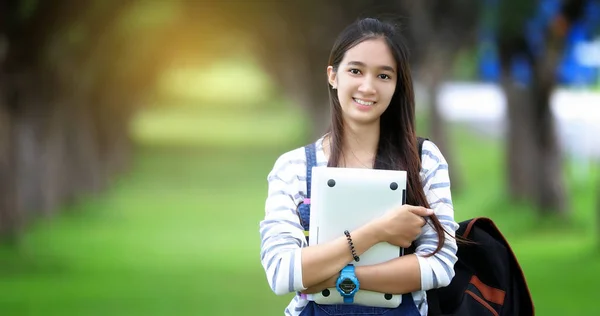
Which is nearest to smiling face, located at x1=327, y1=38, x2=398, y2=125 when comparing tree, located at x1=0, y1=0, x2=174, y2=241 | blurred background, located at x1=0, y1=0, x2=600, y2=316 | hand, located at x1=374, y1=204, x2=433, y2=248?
hand, located at x1=374, y1=204, x2=433, y2=248

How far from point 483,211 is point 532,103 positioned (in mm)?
3920

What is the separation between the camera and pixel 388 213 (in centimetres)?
349

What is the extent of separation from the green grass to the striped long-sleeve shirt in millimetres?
9315

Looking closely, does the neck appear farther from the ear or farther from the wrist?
the wrist

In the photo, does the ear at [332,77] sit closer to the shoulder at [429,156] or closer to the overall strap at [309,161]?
the overall strap at [309,161]

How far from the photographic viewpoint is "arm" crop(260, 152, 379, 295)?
3.48m

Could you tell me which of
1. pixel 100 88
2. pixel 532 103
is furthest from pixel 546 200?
pixel 100 88

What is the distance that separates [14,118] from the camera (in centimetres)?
1870

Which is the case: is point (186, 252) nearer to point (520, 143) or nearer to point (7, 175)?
point (7, 175)

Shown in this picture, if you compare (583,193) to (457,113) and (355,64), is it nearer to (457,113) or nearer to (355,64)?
(355,64)

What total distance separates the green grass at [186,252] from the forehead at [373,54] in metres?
9.38

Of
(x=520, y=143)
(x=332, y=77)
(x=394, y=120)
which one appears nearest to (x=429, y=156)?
(x=394, y=120)

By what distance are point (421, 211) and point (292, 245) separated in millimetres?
364

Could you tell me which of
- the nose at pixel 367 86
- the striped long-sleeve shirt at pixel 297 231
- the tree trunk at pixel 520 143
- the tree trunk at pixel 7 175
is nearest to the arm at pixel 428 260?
the striped long-sleeve shirt at pixel 297 231
